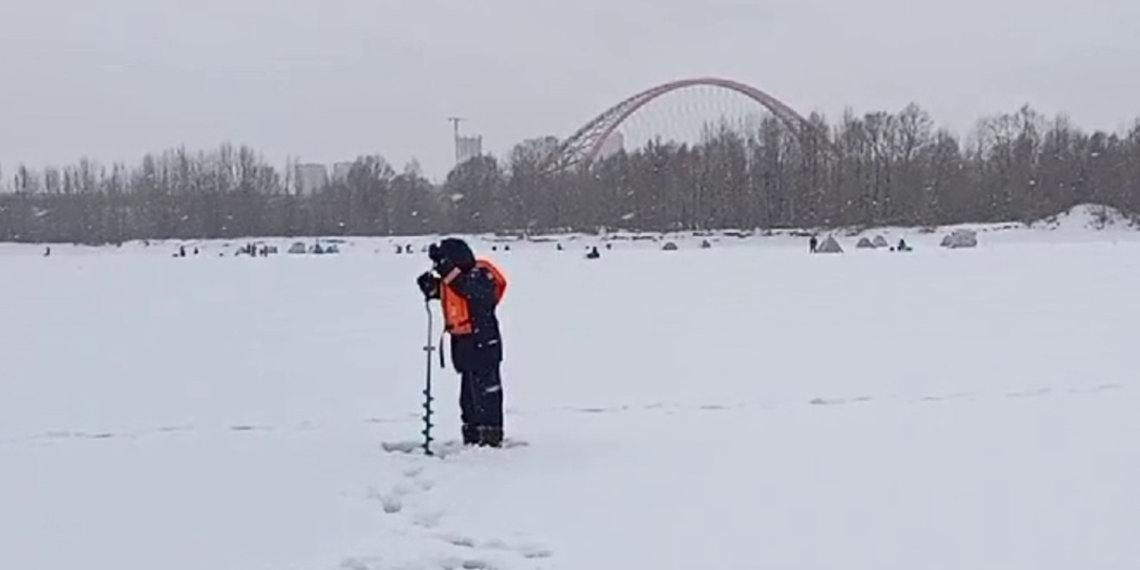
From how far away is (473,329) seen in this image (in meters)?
8.77

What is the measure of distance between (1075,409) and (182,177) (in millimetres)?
112805

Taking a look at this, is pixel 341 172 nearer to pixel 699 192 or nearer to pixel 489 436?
pixel 699 192

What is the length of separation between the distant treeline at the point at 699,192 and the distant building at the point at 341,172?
71.8 inches

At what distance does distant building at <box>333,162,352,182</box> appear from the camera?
11599 cm

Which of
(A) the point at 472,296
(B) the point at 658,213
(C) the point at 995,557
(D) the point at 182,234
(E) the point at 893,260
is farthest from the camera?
(D) the point at 182,234

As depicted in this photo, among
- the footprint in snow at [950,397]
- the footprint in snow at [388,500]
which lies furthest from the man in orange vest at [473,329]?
the footprint in snow at [950,397]

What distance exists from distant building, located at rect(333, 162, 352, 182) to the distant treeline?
182cm

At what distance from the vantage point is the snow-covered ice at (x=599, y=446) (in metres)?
6.40

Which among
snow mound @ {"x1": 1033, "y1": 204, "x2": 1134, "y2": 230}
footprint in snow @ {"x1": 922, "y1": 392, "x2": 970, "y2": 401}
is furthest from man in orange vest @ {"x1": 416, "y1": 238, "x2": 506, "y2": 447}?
snow mound @ {"x1": 1033, "y1": 204, "x2": 1134, "y2": 230}

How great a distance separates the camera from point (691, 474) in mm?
7945

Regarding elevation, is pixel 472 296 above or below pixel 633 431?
above

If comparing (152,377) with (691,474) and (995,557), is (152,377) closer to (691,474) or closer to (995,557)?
(691,474)

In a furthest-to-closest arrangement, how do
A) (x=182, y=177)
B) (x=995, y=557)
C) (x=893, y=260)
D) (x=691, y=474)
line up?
(x=182, y=177) → (x=893, y=260) → (x=691, y=474) → (x=995, y=557)

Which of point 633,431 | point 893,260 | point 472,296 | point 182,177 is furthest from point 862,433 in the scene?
point 182,177
